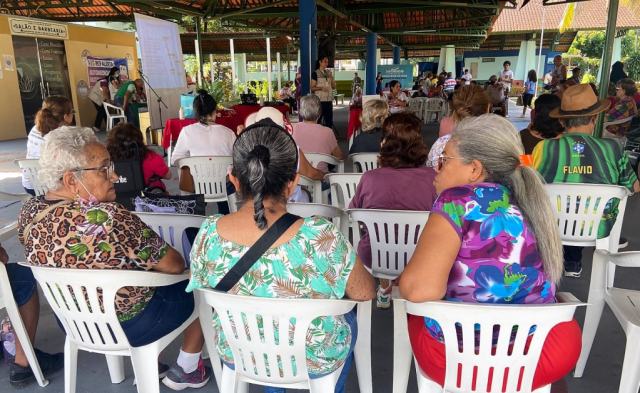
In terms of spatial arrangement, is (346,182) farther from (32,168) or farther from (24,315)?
(32,168)

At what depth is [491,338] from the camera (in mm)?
1268

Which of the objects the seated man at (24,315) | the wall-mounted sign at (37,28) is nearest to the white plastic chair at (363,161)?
the seated man at (24,315)

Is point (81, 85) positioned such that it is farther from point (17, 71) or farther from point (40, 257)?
point (40, 257)

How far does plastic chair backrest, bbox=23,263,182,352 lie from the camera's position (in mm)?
1510

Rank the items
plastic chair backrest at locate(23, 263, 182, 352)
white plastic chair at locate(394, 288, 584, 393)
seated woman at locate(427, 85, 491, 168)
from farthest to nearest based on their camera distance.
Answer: seated woman at locate(427, 85, 491, 168) < plastic chair backrest at locate(23, 263, 182, 352) < white plastic chair at locate(394, 288, 584, 393)

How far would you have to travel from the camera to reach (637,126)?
5.21 metres

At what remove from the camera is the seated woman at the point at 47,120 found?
3.36 metres

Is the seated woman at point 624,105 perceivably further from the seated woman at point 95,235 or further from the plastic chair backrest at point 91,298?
the plastic chair backrest at point 91,298

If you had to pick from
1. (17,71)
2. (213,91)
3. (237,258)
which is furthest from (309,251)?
(17,71)

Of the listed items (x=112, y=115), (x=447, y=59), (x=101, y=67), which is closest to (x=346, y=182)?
(x=112, y=115)

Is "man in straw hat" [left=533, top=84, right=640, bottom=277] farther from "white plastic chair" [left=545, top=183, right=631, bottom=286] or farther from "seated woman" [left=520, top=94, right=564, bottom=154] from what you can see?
"seated woman" [left=520, top=94, right=564, bottom=154]

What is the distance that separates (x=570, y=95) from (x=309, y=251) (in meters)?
2.19

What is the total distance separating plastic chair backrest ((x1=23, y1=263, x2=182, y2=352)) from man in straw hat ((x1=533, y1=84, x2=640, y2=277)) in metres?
2.22

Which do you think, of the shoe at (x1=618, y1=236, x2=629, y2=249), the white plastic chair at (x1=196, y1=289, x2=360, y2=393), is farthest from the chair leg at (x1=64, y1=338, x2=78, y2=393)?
the shoe at (x1=618, y1=236, x2=629, y2=249)
